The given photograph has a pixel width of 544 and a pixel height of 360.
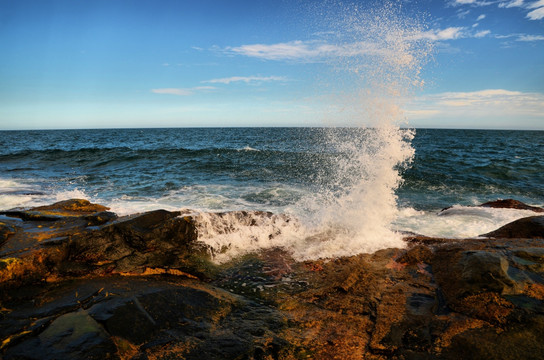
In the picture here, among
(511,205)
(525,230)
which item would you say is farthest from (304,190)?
(525,230)

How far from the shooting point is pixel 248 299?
3.97 metres

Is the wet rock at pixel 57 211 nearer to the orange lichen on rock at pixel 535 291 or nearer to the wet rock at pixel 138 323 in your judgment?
the wet rock at pixel 138 323

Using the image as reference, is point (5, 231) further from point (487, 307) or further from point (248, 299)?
point (487, 307)

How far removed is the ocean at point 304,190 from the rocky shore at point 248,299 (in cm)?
94

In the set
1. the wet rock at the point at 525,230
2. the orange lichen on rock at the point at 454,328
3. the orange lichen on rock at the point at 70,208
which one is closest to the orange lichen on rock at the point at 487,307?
the orange lichen on rock at the point at 454,328

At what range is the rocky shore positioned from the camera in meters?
2.87

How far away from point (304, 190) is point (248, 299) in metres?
9.55

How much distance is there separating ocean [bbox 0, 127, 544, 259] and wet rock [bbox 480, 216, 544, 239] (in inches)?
37.1

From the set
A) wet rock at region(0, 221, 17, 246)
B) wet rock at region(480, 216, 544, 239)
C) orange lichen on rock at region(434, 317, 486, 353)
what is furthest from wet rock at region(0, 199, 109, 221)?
wet rock at region(480, 216, 544, 239)

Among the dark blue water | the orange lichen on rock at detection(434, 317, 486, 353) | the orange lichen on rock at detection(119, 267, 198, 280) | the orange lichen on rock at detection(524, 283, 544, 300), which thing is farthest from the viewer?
the dark blue water

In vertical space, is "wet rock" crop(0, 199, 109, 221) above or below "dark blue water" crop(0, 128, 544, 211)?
above

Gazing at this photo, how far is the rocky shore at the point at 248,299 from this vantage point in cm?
287

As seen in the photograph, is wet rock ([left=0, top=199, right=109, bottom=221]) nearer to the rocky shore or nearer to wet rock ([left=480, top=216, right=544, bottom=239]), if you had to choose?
the rocky shore

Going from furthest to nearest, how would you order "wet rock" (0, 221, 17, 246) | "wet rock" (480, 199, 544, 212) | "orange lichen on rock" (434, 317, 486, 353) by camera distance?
1. "wet rock" (480, 199, 544, 212)
2. "wet rock" (0, 221, 17, 246)
3. "orange lichen on rock" (434, 317, 486, 353)
